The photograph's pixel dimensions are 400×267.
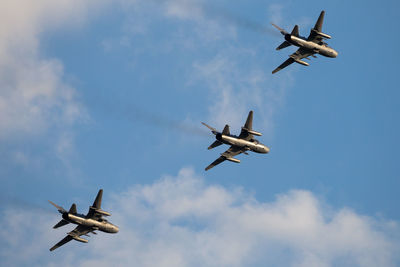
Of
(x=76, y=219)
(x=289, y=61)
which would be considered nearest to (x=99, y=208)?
(x=76, y=219)

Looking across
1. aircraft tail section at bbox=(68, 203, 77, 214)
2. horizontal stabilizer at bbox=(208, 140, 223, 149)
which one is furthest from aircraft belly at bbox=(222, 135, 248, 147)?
aircraft tail section at bbox=(68, 203, 77, 214)

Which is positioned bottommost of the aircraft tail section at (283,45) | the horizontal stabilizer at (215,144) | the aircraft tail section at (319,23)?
the horizontal stabilizer at (215,144)

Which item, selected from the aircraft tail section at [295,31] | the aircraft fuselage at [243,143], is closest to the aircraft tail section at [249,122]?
the aircraft fuselage at [243,143]

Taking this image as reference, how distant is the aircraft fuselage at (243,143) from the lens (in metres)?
148

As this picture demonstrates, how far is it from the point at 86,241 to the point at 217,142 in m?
24.9

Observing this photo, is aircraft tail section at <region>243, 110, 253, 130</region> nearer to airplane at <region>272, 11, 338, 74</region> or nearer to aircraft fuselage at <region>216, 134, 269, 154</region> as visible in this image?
aircraft fuselage at <region>216, 134, 269, 154</region>

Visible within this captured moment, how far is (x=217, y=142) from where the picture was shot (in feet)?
489

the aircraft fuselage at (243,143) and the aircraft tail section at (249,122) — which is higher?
the aircraft tail section at (249,122)

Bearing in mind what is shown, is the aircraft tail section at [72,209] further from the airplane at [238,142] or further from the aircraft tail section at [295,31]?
the aircraft tail section at [295,31]

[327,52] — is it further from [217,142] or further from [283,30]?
[217,142]

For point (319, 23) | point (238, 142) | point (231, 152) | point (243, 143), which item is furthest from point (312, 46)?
point (231, 152)

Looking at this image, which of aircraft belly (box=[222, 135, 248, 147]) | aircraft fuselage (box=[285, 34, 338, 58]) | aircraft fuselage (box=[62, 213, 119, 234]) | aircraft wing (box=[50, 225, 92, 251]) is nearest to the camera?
aircraft fuselage (box=[62, 213, 119, 234])

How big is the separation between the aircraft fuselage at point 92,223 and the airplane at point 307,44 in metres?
34.7

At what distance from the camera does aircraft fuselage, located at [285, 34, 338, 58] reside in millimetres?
151625
